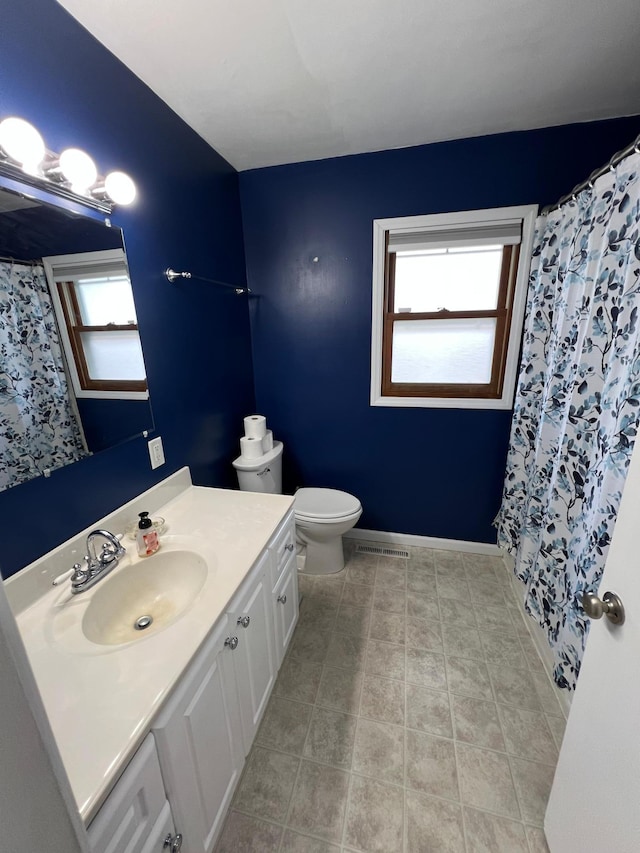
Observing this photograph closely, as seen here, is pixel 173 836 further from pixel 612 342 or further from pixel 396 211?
pixel 396 211

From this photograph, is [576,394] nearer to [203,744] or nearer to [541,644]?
[541,644]

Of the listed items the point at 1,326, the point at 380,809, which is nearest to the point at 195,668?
the point at 380,809

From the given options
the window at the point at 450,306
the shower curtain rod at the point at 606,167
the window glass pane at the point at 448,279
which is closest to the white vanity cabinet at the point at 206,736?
the window at the point at 450,306

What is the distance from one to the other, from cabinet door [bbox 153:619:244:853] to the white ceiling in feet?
6.03

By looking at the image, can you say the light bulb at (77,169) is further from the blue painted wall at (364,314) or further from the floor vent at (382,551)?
the floor vent at (382,551)

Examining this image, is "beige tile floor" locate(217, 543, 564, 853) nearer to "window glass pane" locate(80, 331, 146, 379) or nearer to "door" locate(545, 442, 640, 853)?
"door" locate(545, 442, 640, 853)

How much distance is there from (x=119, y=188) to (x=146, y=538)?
3.83ft

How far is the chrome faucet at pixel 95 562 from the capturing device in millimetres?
1007

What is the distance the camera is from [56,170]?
974 mm

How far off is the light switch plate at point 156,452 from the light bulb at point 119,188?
862 millimetres

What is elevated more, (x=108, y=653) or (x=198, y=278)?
(x=198, y=278)

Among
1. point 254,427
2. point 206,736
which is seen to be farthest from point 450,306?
point 206,736

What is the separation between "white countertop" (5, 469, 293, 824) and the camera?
63 cm

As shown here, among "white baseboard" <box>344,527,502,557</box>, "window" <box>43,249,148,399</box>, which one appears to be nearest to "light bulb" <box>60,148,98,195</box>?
"window" <box>43,249,148,399</box>
